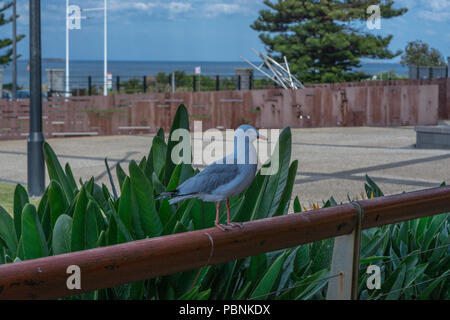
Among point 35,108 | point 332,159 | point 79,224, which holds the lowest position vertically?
point 332,159

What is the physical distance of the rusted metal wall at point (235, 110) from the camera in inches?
833

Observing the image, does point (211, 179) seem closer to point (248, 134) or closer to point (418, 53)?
point (248, 134)

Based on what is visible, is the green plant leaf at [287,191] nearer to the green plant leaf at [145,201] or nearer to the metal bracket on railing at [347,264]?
the green plant leaf at [145,201]

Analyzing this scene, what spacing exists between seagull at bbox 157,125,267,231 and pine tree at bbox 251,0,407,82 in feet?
124

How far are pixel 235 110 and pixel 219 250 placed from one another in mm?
22271

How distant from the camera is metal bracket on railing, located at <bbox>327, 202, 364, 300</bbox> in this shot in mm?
2191

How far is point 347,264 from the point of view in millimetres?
2195

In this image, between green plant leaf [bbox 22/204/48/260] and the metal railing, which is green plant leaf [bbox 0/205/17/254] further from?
the metal railing

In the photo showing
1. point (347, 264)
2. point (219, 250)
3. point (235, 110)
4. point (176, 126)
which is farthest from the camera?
point (235, 110)

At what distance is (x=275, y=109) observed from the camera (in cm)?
2438

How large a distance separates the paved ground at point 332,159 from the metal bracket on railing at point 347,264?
250 inches

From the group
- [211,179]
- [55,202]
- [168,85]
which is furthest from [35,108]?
[168,85]

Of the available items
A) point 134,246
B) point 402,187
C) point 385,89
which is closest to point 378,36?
point 385,89

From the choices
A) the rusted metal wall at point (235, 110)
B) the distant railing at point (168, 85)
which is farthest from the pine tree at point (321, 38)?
the rusted metal wall at point (235, 110)
